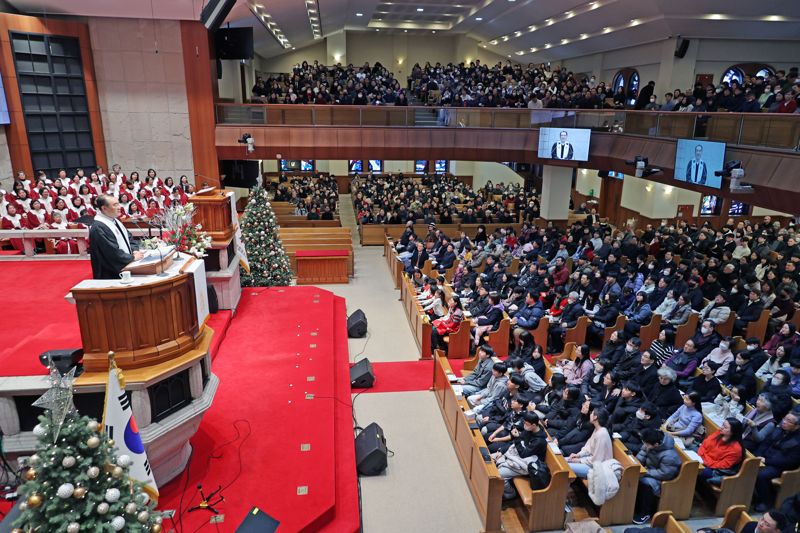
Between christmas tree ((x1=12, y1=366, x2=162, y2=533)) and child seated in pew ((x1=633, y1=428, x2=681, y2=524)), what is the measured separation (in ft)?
15.7

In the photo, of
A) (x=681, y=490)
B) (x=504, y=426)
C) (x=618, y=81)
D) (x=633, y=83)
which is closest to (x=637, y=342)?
(x=681, y=490)

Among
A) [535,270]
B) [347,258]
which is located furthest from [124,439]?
[347,258]

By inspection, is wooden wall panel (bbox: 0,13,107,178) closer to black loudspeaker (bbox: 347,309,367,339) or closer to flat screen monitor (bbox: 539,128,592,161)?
black loudspeaker (bbox: 347,309,367,339)

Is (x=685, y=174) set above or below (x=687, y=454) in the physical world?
above

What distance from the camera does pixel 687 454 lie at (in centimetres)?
564

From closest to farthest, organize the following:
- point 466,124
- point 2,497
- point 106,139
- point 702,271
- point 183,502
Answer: point 2,497 < point 183,502 < point 702,271 < point 106,139 < point 466,124

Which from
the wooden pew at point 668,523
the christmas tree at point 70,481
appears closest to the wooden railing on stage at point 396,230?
the wooden pew at point 668,523

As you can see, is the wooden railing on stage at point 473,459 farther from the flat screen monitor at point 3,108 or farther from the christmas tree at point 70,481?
the flat screen monitor at point 3,108

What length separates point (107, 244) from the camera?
15.2ft

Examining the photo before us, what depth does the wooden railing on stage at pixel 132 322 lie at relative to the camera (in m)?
4.12

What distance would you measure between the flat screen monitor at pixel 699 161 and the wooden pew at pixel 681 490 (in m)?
7.12

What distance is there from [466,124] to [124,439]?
562 inches

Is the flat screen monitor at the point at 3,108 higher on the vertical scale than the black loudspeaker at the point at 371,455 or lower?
higher

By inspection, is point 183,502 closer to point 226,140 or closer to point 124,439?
point 124,439
